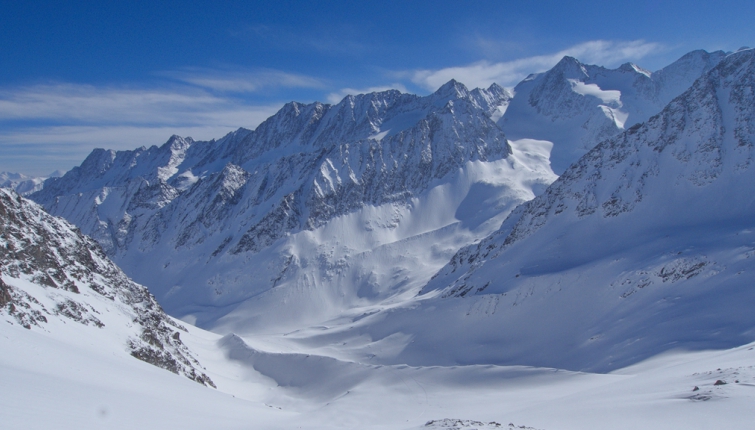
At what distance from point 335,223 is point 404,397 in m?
103

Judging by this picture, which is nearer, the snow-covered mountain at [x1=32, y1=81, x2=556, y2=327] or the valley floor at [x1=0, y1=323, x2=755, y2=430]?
the valley floor at [x1=0, y1=323, x2=755, y2=430]

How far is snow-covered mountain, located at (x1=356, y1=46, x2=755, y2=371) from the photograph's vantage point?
53.7m

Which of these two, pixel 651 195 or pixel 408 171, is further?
pixel 408 171

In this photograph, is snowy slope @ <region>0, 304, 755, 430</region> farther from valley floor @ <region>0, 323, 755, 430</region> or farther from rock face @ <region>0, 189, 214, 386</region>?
rock face @ <region>0, 189, 214, 386</region>

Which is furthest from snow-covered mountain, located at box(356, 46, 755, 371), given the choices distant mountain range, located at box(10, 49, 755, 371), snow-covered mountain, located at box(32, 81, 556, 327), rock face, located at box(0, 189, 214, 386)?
rock face, located at box(0, 189, 214, 386)

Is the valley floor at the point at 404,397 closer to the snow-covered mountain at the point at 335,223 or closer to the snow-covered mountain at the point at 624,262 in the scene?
the snow-covered mountain at the point at 624,262

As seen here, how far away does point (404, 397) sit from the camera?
177 ft

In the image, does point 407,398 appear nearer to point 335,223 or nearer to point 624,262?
point 624,262

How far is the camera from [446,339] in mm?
72562

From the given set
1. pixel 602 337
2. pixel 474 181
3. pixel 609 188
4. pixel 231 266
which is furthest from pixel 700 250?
pixel 231 266

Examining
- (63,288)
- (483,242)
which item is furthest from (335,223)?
(63,288)

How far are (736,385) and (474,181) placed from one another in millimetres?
143615

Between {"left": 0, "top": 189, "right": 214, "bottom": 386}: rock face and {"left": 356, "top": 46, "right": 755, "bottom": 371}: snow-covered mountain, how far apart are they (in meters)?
38.6

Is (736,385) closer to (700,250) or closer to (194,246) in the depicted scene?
(700,250)
